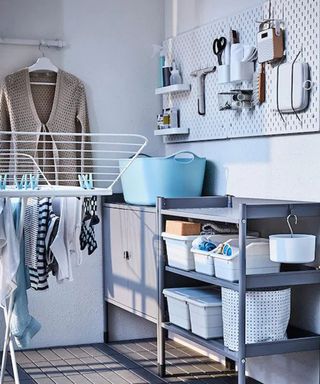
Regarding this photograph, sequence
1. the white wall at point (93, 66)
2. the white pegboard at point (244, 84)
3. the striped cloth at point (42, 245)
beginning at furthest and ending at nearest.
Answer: the white wall at point (93, 66), the white pegboard at point (244, 84), the striped cloth at point (42, 245)

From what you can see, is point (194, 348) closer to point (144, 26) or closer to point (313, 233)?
point (313, 233)

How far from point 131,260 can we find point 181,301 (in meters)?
0.78

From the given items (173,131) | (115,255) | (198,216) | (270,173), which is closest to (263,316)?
(198,216)

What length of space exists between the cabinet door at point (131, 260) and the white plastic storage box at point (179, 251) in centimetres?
27

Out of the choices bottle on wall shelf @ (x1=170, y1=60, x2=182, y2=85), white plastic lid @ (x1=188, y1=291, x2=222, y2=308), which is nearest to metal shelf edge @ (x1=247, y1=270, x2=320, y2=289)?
white plastic lid @ (x1=188, y1=291, x2=222, y2=308)

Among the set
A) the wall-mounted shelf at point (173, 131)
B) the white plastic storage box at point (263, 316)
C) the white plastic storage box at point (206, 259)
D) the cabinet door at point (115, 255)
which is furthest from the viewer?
the wall-mounted shelf at point (173, 131)

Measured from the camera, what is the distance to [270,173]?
4.12m

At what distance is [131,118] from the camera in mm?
5430

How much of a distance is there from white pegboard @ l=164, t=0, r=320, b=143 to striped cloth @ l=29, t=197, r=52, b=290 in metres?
1.33

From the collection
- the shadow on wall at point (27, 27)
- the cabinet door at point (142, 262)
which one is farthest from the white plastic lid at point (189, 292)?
the shadow on wall at point (27, 27)

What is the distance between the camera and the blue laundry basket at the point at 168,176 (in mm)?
4648

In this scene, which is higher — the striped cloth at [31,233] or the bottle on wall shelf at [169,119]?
the bottle on wall shelf at [169,119]

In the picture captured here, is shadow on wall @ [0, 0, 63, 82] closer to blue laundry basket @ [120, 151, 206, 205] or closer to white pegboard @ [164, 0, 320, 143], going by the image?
white pegboard @ [164, 0, 320, 143]

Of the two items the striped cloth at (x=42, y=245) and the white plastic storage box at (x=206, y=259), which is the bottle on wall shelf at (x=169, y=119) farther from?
the striped cloth at (x=42, y=245)
